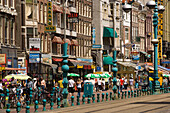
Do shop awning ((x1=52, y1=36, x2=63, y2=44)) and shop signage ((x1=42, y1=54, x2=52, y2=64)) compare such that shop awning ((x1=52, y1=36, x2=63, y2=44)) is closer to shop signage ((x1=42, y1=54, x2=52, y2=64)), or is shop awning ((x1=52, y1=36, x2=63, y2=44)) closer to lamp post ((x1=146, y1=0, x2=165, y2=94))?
shop signage ((x1=42, y1=54, x2=52, y2=64))

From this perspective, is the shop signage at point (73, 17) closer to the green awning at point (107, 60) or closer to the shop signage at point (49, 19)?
the shop signage at point (49, 19)

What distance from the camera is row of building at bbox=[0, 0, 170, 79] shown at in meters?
49.0

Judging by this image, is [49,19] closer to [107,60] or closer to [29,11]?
[29,11]

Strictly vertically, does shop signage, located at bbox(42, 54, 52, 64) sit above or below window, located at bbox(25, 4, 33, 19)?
below

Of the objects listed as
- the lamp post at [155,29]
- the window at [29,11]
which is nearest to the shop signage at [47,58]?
the window at [29,11]

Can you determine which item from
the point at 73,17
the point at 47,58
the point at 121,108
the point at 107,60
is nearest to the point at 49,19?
the point at 47,58

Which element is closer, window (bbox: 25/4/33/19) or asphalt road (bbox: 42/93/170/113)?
asphalt road (bbox: 42/93/170/113)

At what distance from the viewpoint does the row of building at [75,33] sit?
49000mm

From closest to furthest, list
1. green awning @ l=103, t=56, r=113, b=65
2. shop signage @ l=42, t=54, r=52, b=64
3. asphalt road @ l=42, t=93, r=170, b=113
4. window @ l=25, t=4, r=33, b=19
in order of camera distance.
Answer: asphalt road @ l=42, t=93, r=170, b=113 < window @ l=25, t=4, r=33, b=19 < shop signage @ l=42, t=54, r=52, b=64 < green awning @ l=103, t=56, r=113, b=65

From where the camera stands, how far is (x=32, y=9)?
5338 centimetres

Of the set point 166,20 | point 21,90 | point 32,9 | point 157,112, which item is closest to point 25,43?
point 32,9

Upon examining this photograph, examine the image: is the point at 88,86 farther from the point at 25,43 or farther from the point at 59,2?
the point at 59,2

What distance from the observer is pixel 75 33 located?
65.9 metres

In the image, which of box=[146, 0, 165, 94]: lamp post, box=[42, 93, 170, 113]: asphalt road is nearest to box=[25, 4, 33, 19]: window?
box=[146, 0, 165, 94]: lamp post
